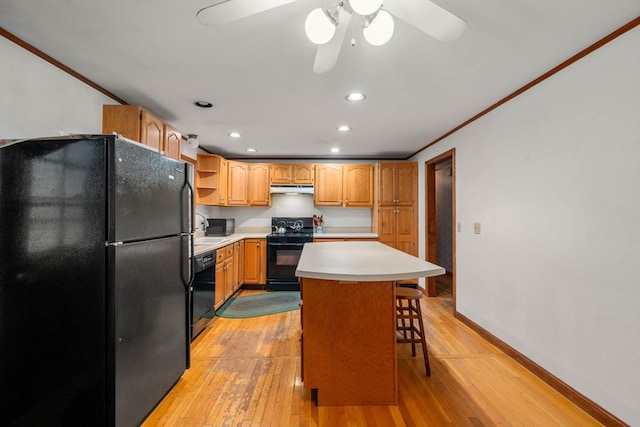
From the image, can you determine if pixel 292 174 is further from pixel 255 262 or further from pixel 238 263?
pixel 238 263

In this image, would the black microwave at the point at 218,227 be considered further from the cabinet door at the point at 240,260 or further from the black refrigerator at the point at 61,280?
the black refrigerator at the point at 61,280

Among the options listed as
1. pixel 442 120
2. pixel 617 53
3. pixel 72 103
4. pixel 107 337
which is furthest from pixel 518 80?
A: pixel 72 103

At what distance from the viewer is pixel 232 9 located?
1.08 meters

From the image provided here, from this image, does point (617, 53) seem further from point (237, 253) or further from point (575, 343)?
point (237, 253)

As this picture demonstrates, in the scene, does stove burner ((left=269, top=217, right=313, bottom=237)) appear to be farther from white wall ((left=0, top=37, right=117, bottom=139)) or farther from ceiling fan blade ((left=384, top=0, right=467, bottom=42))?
ceiling fan blade ((left=384, top=0, right=467, bottom=42))

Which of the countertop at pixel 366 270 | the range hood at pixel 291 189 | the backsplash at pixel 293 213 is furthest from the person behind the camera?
the backsplash at pixel 293 213

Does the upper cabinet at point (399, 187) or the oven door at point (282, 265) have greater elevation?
the upper cabinet at point (399, 187)

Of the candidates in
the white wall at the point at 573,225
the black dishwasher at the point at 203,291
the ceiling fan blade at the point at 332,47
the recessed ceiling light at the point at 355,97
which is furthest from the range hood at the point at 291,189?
the ceiling fan blade at the point at 332,47

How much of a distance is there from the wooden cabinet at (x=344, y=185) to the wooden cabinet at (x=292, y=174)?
0.14 meters

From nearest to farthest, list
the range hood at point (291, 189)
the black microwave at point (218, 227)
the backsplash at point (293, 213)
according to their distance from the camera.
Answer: the black microwave at point (218, 227), the range hood at point (291, 189), the backsplash at point (293, 213)

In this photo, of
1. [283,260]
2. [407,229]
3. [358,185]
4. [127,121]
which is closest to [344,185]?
[358,185]

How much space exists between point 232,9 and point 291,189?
12.2 ft

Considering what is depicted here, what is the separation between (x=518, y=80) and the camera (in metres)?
2.17

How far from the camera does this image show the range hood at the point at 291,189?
4785mm
